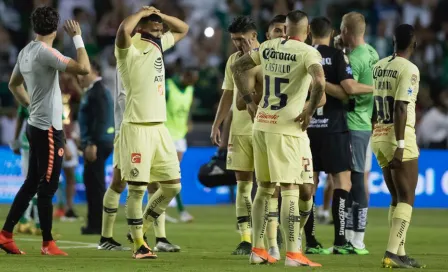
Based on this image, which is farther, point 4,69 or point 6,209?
point 4,69

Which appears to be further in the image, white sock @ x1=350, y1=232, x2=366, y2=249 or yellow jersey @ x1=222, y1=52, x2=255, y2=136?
white sock @ x1=350, y1=232, x2=366, y2=249

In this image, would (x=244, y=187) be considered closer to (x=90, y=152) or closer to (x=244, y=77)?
(x=244, y=77)

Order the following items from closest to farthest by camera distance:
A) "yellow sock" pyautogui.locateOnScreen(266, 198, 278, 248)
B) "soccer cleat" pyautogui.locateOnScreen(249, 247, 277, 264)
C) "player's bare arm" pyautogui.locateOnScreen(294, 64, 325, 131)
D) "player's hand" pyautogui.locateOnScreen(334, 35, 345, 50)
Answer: "player's bare arm" pyautogui.locateOnScreen(294, 64, 325, 131) → "soccer cleat" pyautogui.locateOnScreen(249, 247, 277, 264) → "yellow sock" pyautogui.locateOnScreen(266, 198, 278, 248) → "player's hand" pyautogui.locateOnScreen(334, 35, 345, 50)

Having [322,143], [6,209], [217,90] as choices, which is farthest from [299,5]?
[322,143]

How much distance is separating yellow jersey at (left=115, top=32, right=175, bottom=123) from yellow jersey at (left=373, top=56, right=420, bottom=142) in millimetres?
2142

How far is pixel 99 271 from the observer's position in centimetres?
955

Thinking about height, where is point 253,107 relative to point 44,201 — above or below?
above

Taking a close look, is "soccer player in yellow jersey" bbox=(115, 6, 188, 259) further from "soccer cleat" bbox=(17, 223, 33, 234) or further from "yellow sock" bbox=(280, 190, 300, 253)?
"soccer cleat" bbox=(17, 223, 33, 234)

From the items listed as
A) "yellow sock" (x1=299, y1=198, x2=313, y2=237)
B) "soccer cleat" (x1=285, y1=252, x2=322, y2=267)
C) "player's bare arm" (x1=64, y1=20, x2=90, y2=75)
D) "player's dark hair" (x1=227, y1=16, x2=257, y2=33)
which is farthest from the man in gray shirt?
"soccer cleat" (x1=285, y1=252, x2=322, y2=267)

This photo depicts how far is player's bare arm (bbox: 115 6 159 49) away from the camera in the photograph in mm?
10594

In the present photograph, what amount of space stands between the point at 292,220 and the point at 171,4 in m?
15.6

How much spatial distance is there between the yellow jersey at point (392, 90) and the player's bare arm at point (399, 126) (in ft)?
0.26

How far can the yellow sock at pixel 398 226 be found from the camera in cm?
1020

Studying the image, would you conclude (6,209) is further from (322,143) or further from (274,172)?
(274,172)
